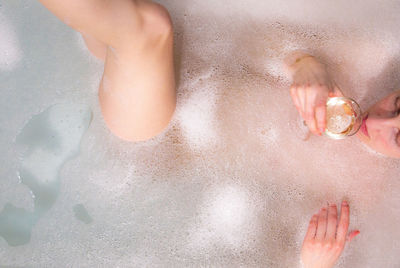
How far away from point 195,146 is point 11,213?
50 centimetres

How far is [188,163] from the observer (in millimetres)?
1004

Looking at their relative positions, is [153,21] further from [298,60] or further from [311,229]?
[311,229]

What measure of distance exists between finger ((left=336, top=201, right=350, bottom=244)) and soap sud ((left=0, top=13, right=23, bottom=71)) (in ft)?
3.08

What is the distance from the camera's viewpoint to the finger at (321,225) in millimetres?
985

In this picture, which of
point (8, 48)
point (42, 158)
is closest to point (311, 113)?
point (42, 158)

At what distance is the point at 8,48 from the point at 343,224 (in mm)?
992

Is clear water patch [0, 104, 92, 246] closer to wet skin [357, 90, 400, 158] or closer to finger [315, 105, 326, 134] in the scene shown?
finger [315, 105, 326, 134]

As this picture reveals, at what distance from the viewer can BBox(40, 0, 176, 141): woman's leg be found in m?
0.56

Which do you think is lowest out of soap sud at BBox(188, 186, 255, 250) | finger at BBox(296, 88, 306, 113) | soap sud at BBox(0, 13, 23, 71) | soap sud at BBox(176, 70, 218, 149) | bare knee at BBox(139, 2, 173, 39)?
soap sud at BBox(188, 186, 255, 250)

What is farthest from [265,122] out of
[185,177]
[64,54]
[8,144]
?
[8,144]

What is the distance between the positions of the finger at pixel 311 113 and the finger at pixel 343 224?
0.27 meters

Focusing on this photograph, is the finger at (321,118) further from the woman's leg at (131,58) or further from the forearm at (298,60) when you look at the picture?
the woman's leg at (131,58)

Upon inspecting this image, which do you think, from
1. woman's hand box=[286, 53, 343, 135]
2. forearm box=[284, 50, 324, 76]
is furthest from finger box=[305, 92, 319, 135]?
forearm box=[284, 50, 324, 76]

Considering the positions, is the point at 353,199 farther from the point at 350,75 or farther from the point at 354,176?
the point at 350,75
